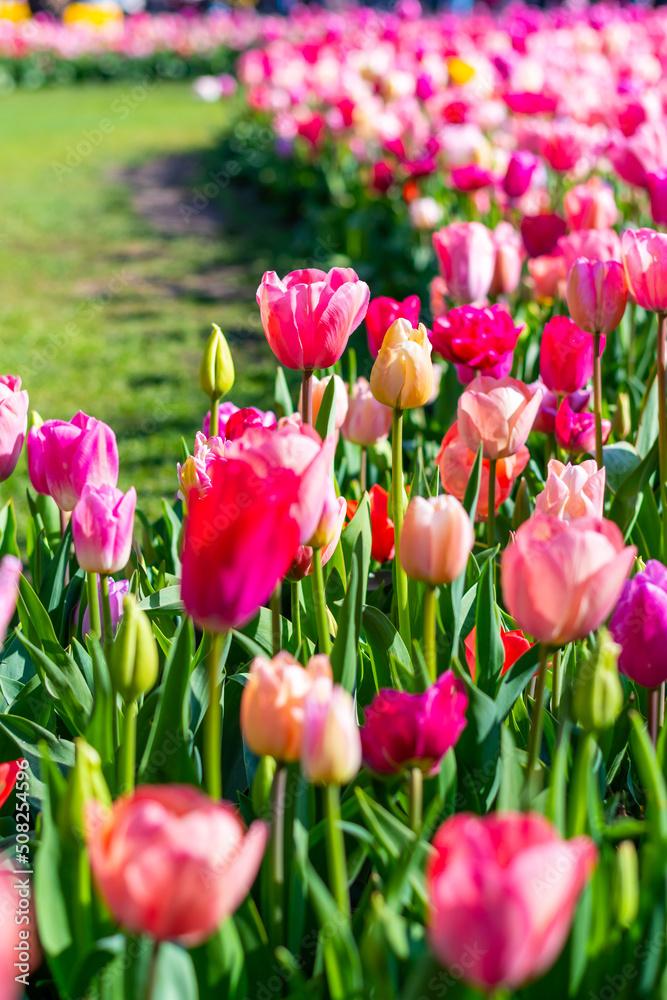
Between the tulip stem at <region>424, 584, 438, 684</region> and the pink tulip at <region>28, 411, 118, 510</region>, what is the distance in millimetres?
499

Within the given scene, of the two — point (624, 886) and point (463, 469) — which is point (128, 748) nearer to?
point (624, 886)

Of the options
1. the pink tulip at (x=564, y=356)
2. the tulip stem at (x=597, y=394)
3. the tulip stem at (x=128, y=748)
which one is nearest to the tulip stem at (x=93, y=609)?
the tulip stem at (x=128, y=748)

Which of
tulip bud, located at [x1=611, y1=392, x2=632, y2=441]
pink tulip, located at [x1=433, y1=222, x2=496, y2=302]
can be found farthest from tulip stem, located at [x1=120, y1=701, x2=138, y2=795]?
pink tulip, located at [x1=433, y1=222, x2=496, y2=302]

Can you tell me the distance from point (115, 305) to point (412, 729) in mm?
5956

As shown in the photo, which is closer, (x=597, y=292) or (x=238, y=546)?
(x=238, y=546)

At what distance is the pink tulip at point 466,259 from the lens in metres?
2.39

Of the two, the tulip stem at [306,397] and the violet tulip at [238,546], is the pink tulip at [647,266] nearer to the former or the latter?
the tulip stem at [306,397]

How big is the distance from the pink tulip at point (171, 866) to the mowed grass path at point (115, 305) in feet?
8.55

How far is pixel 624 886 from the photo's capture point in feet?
3.00

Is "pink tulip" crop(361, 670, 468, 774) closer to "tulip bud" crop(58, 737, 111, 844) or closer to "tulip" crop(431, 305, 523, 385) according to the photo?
"tulip bud" crop(58, 737, 111, 844)

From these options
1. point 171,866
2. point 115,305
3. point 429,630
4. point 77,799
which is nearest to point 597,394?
point 429,630

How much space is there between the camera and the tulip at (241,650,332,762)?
0.91 m

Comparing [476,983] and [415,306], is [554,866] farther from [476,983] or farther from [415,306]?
[415,306]

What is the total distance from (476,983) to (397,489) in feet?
2.77
